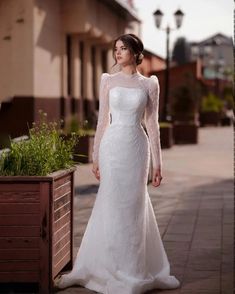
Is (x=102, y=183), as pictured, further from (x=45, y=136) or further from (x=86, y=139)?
(x=86, y=139)

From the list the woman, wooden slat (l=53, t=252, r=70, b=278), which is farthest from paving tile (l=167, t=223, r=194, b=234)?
the woman

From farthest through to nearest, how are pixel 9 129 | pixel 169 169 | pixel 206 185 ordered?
pixel 9 129, pixel 169 169, pixel 206 185

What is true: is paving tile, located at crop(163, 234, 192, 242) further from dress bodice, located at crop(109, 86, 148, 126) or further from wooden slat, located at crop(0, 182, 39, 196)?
wooden slat, located at crop(0, 182, 39, 196)

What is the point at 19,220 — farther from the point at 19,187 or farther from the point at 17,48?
the point at 17,48

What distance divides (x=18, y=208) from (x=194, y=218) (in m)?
4.55

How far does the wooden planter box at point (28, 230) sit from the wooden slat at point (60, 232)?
0.13 meters

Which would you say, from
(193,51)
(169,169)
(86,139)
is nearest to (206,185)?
(169,169)

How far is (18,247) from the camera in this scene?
5.32 metres

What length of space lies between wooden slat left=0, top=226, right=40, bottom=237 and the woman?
0.52m

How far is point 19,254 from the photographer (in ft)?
17.4

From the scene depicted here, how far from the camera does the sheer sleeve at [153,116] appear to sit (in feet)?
18.1

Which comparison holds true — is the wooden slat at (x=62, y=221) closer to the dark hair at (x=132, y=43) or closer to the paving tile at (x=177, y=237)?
the dark hair at (x=132, y=43)

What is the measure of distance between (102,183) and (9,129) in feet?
42.6

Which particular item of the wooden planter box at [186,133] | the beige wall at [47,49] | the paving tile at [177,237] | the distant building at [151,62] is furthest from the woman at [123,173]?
the distant building at [151,62]
